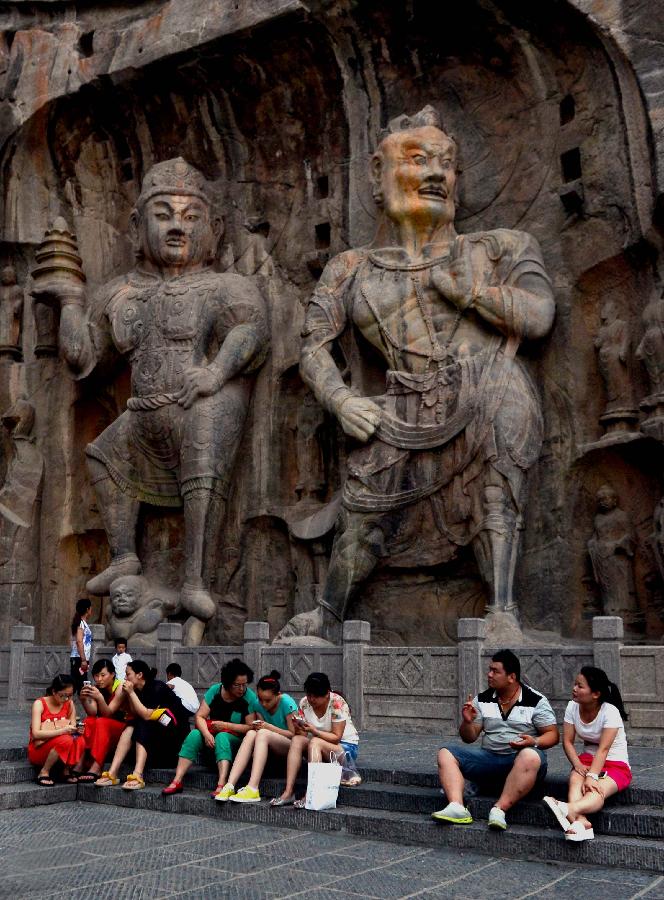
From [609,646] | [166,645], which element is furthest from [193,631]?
[609,646]

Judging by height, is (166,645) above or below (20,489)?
below

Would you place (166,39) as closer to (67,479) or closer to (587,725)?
(67,479)

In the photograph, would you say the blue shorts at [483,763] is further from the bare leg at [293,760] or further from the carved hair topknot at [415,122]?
the carved hair topknot at [415,122]

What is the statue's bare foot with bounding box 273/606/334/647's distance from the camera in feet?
34.2

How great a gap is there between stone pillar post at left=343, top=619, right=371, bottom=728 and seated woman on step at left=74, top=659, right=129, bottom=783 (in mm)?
2190

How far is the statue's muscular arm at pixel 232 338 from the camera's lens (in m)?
12.3

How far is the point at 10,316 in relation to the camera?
14.5m

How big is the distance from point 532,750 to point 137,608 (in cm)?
716

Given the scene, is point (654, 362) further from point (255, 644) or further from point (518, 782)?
point (518, 782)

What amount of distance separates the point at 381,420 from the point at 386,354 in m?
0.88

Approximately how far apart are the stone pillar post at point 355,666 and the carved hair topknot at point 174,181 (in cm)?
629

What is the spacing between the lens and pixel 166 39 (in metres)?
13.0

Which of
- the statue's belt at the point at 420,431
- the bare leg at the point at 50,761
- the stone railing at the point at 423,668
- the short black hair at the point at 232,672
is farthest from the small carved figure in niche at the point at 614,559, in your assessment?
the bare leg at the point at 50,761

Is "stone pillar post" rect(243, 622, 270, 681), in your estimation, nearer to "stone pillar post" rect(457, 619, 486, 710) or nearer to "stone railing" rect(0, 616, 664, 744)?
"stone railing" rect(0, 616, 664, 744)
